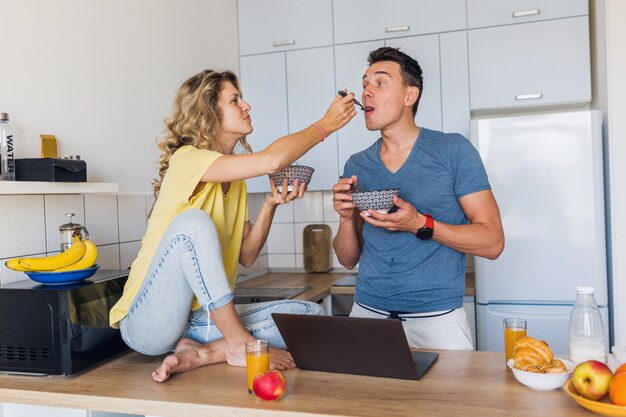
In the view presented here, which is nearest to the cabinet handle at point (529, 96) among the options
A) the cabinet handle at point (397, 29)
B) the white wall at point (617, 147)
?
the white wall at point (617, 147)

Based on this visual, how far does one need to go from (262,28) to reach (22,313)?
6.91 feet

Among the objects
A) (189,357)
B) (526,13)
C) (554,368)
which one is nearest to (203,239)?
(189,357)

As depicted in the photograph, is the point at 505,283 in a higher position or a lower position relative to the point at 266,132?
lower

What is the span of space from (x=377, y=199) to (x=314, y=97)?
1.67 meters

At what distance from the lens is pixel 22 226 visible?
5.67 feet

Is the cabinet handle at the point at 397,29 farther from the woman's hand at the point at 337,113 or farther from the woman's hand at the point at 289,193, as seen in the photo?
the woman's hand at the point at 289,193

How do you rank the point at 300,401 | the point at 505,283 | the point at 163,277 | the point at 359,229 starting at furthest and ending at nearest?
the point at 505,283 < the point at 359,229 < the point at 163,277 < the point at 300,401

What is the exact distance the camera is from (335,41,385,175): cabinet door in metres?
2.95

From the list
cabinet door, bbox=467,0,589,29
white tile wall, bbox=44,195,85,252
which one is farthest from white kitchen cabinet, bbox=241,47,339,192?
white tile wall, bbox=44,195,85,252

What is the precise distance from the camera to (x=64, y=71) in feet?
6.20

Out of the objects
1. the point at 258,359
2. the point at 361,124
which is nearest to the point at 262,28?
the point at 361,124

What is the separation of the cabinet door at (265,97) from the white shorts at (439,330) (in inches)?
59.3

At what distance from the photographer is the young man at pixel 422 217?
5.74ft

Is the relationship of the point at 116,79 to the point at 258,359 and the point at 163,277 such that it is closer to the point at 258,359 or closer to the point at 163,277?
the point at 163,277
